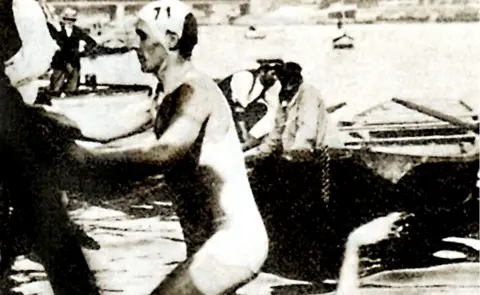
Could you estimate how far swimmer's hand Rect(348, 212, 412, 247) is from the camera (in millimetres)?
1516

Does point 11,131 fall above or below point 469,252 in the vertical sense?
above

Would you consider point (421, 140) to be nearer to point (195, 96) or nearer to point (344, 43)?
point (344, 43)

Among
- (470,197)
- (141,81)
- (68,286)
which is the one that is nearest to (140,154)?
(141,81)

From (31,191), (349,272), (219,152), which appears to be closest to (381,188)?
(349,272)

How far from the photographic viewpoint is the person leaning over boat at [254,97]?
1504 mm

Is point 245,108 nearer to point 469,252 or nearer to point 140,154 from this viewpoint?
point 140,154

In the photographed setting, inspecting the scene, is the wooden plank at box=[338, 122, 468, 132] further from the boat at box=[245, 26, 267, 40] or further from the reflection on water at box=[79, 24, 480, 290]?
the boat at box=[245, 26, 267, 40]

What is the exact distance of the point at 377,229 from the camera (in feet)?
4.98

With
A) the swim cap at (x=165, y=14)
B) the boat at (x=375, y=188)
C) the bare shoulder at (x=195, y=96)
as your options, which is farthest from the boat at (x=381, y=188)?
the swim cap at (x=165, y=14)

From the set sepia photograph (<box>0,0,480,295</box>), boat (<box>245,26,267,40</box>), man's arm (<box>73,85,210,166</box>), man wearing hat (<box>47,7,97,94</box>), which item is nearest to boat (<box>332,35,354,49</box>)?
sepia photograph (<box>0,0,480,295</box>)

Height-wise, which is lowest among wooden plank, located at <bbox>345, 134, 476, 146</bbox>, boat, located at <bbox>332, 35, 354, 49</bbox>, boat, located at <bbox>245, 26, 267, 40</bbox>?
wooden plank, located at <bbox>345, 134, 476, 146</bbox>

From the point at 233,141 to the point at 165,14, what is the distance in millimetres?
205

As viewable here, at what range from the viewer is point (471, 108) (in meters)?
1.52

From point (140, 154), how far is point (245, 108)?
16 centimetres
